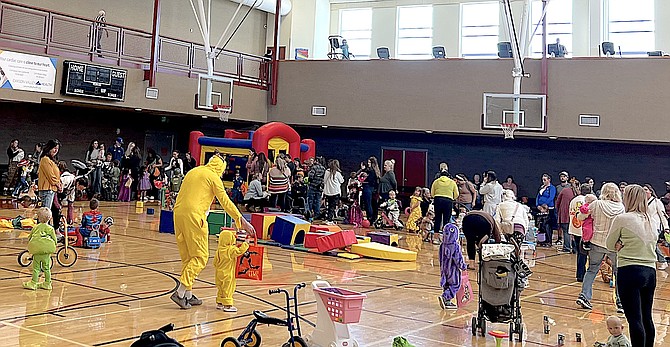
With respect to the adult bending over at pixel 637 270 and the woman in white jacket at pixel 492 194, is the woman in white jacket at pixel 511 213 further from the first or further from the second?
the adult bending over at pixel 637 270

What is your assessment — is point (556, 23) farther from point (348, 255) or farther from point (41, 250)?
point (41, 250)

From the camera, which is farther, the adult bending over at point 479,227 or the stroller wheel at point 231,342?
the adult bending over at point 479,227

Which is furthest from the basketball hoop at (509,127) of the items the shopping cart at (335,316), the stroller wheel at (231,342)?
the stroller wheel at (231,342)

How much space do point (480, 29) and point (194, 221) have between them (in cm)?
1894

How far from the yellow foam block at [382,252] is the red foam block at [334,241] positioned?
19 centimetres

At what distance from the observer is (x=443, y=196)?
15641mm

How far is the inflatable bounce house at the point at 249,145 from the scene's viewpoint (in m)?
20.3

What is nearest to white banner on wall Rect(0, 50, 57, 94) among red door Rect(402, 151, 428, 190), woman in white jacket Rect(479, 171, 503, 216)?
woman in white jacket Rect(479, 171, 503, 216)

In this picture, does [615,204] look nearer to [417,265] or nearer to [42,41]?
[417,265]

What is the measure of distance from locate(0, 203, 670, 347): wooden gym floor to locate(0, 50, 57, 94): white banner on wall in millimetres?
5773

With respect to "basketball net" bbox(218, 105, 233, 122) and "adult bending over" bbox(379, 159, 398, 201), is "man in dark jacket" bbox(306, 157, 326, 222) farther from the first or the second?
"basketball net" bbox(218, 105, 233, 122)

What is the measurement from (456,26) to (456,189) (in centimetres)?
1046

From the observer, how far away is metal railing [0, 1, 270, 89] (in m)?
16.6

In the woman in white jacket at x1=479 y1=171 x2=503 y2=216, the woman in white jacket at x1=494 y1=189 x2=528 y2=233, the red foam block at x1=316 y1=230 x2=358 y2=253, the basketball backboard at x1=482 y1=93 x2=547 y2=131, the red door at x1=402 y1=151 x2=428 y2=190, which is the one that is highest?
the basketball backboard at x1=482 y1=93 x2=547 y2=131
